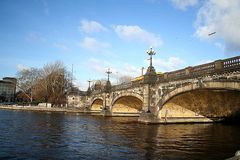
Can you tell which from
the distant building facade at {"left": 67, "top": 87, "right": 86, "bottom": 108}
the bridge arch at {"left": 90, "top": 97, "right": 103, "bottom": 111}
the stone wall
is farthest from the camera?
the distant building facade at {"left": 67, "top": 87, "right": 86, "bottom": 108}

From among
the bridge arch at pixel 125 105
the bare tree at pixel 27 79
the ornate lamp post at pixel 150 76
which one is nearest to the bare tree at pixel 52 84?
the bare tree at pixel 27 79

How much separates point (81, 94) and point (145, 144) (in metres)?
55.4

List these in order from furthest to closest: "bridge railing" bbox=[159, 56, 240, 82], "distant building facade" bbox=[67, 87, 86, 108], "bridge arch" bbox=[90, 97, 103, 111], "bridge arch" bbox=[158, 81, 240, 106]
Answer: "distant building facade" bbox=[67, 87, 86, 108], "bridge arch" bbox=[90, 97, 103, 111], "bridge railing" bbox=[159, 56, 240, 82], "bridge arch" bbox=[158, 81, 240, 106]

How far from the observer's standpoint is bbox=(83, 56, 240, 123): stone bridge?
1769 centimetres

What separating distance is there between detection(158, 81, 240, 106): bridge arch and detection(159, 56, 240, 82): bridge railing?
0.90m

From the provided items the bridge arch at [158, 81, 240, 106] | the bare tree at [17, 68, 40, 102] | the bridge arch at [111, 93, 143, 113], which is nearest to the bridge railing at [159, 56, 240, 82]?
the bridge arch at [158, 81, 240, 106]

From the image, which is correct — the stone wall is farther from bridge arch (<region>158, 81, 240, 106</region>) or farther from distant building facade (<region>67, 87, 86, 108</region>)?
distant building facade (<region>67, 87, 86, 108</region>)

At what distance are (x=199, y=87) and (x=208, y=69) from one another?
1654 millimetres

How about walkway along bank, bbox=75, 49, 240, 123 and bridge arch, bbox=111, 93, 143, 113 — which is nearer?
walkway along bank, bbox=75, 49, 240, 123

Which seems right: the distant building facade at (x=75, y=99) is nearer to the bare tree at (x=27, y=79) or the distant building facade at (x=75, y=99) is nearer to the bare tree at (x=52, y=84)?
the bare tree at (x=52, y=84)

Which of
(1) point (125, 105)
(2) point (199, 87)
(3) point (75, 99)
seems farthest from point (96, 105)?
(2) point (199, 87)

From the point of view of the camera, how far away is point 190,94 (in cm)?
2316

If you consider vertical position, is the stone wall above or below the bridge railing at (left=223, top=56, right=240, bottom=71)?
below

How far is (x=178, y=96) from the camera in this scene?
2352cm
